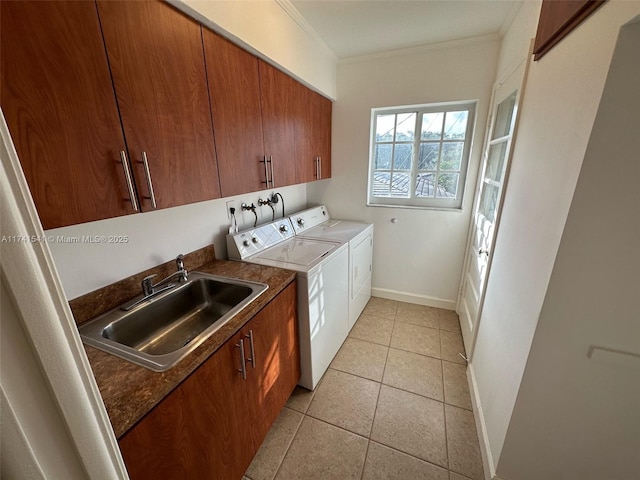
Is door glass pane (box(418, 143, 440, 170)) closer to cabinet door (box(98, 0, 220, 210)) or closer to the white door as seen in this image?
the white door

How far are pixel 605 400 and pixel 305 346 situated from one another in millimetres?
1354

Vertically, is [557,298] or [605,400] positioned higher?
[557,298]

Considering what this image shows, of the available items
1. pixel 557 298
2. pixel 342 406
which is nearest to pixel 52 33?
pixel 557 298

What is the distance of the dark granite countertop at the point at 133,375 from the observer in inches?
28.3

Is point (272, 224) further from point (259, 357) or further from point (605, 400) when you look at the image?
point (605, 400)

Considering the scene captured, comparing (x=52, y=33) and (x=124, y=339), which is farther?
(x=124, y=339)

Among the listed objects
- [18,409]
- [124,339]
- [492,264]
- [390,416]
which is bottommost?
[390,416]

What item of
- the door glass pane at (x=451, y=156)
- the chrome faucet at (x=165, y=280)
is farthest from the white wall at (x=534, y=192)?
the chrome faucet at (x=165, y=280)

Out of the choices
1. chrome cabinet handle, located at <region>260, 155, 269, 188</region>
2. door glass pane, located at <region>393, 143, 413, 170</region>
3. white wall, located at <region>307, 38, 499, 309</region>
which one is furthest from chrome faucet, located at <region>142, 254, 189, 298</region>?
door glass pane, located at <region>393, 143, 413, 170</region>

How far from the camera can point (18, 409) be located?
0.31 meters

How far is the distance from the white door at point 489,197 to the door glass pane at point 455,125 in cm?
26

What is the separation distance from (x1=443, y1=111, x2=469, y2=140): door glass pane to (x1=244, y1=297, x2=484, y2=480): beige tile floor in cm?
182

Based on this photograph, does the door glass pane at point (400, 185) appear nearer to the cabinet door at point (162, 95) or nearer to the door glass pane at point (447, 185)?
the door glass pane at point (447, 185)

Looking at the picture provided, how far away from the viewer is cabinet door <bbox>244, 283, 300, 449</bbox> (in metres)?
1.24
